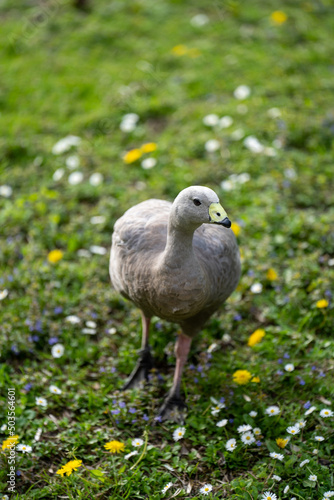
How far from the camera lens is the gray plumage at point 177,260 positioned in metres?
2.61

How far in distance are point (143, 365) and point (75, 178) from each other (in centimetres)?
222

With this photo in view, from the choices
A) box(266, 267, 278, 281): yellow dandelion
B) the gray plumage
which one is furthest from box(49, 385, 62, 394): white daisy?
box(266, 267, 278, 281): yellow dandelion

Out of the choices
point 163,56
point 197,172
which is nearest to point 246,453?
point 197,172

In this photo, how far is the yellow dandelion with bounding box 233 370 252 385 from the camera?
3.07 meters

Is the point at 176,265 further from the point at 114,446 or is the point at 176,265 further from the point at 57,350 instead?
the point at 57,350

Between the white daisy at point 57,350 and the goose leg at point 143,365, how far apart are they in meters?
0.48

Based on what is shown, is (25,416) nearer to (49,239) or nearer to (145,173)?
(49,239)

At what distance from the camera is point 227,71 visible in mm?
6234

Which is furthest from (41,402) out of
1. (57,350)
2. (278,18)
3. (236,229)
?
(278,18)

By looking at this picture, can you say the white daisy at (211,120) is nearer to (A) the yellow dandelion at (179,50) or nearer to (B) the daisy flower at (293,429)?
(A) the yellow dandelion at (179,50)

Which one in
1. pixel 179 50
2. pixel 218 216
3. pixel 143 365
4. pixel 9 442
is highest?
pixel 218 216

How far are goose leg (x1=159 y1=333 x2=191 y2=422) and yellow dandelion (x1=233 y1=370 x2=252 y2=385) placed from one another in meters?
0.32

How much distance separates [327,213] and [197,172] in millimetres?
1243

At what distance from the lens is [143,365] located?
3.36 meters
